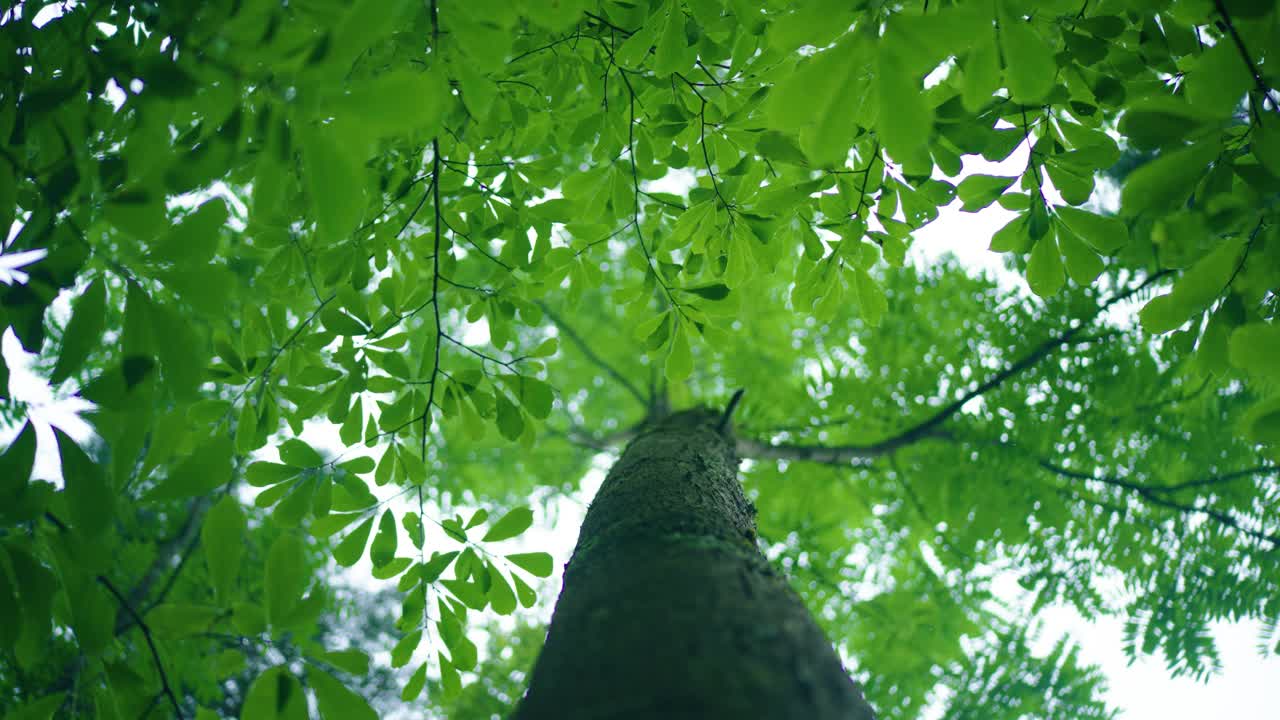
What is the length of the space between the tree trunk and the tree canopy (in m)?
0.25

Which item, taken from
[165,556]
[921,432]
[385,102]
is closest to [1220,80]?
[385,102]

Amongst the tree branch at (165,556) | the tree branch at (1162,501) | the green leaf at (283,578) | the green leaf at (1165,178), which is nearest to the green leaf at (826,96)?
the green leaf at (1165,178)

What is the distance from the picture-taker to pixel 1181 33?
90cm

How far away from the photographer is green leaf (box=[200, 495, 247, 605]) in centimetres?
69

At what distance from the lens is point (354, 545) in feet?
4.15

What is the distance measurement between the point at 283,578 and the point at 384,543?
0.56 metres

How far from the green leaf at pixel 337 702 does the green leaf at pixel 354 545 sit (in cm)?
57

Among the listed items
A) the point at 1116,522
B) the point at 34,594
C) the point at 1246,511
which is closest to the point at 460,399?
the point at 34,594

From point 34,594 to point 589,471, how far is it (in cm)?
374

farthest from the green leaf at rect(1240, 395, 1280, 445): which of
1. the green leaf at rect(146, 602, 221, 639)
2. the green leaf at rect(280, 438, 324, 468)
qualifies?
the green leaf at rect(280, 438, 324, 468)

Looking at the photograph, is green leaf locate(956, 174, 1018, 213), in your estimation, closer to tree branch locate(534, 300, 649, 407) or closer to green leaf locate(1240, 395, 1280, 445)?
green leaf locate(1240, 395, 1280, 445)

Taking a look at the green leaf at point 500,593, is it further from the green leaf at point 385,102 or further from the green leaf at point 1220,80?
the green leaf at point 1220,80

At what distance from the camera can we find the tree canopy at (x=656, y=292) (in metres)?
0.64

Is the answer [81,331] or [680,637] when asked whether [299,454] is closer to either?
[81,331]
